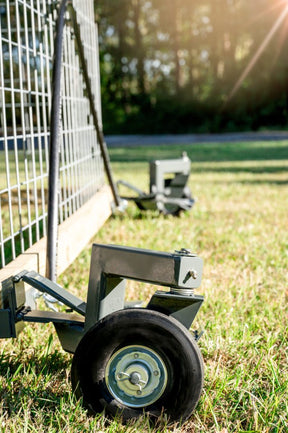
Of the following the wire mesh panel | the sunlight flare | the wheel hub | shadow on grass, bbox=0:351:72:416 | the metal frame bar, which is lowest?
shadow on grass, bbox=0:351:72:416

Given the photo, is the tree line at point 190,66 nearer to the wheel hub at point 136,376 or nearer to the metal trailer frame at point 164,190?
the metal trailer frame at point 164,190

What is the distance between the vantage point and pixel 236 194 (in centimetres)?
546

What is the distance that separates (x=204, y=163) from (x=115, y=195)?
536 centimetres

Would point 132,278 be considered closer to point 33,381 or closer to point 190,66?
point 33,381

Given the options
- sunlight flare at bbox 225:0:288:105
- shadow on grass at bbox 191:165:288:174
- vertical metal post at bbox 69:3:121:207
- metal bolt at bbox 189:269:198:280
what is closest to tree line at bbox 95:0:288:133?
sunlight flare at bbox 225:0:288:105

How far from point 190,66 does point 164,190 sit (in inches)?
907

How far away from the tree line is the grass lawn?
1725cm

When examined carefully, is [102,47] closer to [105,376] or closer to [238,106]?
[238,106]

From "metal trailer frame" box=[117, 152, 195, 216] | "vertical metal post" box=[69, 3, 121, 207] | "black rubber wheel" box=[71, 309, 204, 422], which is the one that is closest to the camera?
"black rubber wheel" box=[71, 309, 204, 422]

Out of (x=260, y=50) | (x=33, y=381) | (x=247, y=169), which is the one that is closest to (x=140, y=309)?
(x=33, y=381)

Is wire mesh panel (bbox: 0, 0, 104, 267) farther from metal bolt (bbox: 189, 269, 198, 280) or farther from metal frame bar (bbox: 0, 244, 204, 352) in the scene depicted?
metal bolt (bbox: 189, 269, 198, 280)

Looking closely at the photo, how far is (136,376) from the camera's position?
1.27m

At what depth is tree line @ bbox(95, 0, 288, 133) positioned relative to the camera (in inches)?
824

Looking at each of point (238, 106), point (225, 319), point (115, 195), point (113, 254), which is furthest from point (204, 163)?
point (238, 106)
